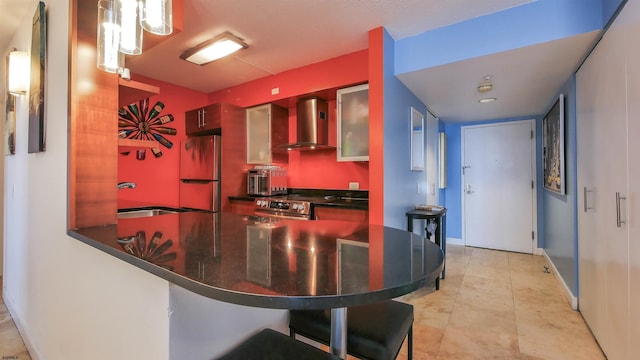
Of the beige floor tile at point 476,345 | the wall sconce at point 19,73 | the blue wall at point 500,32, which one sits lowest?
the beige floor tile at point 476,345

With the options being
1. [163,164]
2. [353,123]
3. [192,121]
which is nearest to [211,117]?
[192,121]

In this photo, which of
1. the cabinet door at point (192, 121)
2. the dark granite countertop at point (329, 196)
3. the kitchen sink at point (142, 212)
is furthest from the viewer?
the cabinet door at point (192, 121)

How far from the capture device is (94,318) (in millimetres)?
1211

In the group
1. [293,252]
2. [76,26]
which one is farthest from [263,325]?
[76,26]

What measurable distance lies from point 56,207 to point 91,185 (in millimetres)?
394

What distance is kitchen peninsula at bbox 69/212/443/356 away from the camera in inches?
22.5

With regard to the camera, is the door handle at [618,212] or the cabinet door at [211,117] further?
the cabinet door at [211,117]

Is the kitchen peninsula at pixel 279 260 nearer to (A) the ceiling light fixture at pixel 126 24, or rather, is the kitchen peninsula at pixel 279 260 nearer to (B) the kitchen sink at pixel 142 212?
(A) the ceiling light fixture at pixel 126 24

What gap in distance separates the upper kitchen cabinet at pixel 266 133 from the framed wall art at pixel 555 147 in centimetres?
301

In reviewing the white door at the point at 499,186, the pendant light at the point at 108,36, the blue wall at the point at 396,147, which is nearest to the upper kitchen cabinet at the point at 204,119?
the blue wall at the point at 396,147

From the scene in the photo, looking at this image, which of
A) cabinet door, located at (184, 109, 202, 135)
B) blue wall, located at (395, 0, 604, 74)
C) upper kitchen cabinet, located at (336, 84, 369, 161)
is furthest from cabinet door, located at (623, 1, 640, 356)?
cabinet door, located at (184, 109, 202, 135)

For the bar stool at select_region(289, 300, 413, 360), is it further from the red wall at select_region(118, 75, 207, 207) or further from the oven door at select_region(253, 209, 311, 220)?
the red wall at select_region(118, 75, 207, 207)

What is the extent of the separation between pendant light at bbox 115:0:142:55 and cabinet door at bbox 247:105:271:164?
249 cm

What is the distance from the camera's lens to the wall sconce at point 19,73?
6.58 ft
